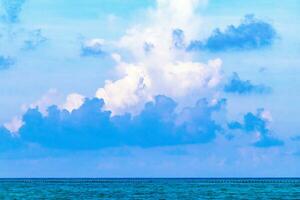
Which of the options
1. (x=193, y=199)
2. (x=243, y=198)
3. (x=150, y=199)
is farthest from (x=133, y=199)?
(x=243, y=198)

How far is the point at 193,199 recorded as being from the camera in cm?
10775

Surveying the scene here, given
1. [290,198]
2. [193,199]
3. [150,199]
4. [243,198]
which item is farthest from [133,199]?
[290,198]

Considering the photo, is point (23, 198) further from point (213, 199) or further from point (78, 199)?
point (213, 199)

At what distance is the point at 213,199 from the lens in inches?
4259

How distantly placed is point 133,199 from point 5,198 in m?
21.3

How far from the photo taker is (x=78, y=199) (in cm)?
10806

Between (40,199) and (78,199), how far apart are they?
6.55 m

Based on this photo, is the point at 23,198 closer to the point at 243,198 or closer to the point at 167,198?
the point at 167,198

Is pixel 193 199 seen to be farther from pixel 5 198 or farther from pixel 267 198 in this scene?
pixel 5 198

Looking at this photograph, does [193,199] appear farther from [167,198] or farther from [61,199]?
[61,199]

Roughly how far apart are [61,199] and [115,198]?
8871 millimetres

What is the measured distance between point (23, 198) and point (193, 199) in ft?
94.3

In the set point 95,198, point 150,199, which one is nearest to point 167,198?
point 150,199

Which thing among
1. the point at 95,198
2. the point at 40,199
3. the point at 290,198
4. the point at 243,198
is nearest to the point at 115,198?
the point at 95,198
